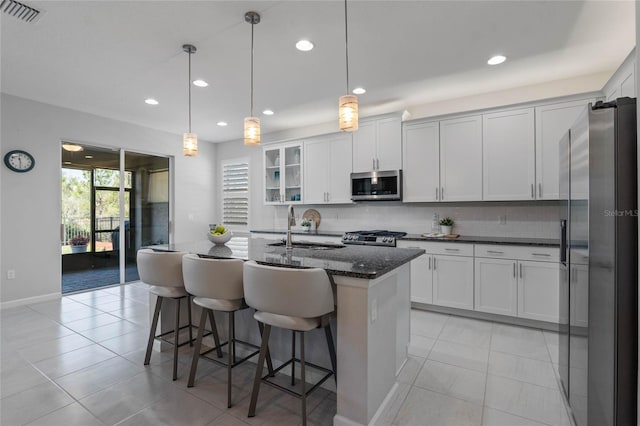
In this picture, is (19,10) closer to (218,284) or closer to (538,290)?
(218,284)

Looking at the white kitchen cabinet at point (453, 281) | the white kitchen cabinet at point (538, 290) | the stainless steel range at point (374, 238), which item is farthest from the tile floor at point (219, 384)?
the stainless steel range at point (374, 238)

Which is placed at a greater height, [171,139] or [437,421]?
[171,139]

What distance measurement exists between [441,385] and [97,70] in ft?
14.6

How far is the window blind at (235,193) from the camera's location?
258 inches

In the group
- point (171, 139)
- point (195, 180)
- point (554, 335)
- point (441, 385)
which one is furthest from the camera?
point (195, 180)

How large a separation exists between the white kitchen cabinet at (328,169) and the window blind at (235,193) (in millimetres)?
1771

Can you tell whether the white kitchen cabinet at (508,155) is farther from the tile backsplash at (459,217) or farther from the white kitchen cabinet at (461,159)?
the tile backsplash at (459,217)

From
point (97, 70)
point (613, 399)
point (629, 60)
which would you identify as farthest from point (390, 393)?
point (97, 70)

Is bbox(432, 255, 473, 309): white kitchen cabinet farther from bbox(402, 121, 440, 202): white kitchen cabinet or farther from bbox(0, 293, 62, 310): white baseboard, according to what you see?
bbox(0, 293, 62, 310): white baseboard

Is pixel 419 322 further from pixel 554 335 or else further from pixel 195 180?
pixel 195 180

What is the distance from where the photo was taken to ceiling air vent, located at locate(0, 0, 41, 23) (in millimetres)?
2342

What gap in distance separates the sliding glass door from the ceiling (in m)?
Result: 1.12

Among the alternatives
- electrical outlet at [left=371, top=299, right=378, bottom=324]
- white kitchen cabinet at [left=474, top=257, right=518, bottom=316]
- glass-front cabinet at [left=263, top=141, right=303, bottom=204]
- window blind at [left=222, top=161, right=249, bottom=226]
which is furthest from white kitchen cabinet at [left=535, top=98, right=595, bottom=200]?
window blind at [left=222, top=161, right=249, bottom=226]

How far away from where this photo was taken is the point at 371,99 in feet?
14.3
